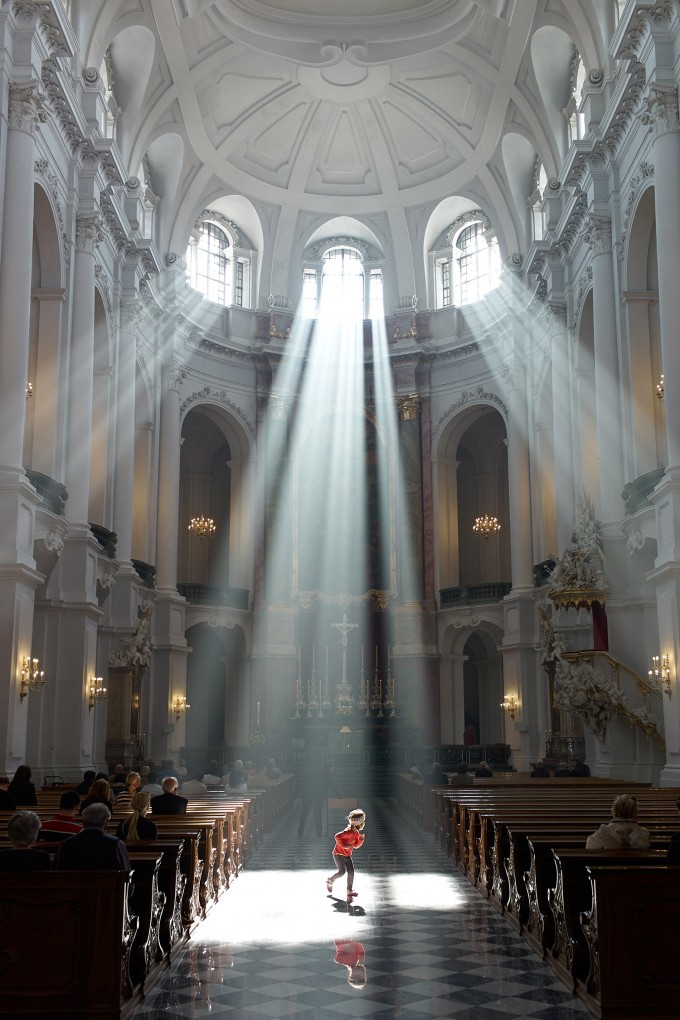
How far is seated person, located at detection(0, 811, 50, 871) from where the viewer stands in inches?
251

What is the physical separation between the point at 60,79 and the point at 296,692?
19.2m

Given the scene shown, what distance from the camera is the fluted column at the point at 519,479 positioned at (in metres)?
30.8

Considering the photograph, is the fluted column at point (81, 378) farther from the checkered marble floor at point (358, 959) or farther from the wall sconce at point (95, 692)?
the checkered marble floor at point (358, 959)

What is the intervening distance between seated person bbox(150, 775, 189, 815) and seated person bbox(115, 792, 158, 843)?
2.61m

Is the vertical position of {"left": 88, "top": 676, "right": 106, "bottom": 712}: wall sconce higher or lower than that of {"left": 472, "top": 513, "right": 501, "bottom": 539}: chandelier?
lower

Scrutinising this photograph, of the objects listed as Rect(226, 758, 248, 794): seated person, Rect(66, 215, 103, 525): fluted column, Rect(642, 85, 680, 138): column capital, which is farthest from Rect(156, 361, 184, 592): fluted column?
Rect(642, 85, 680, 138): column capital

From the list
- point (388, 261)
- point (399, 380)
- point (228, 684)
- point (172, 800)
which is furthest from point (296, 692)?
point (172, 800)

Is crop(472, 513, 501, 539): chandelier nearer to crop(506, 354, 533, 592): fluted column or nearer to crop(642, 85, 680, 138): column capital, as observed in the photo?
crop(506, 354, 533, 592): fluted column

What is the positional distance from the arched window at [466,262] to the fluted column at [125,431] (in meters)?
12.5

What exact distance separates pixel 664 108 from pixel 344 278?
19655mm

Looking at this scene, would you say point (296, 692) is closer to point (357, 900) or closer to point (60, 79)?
point (60, 79)

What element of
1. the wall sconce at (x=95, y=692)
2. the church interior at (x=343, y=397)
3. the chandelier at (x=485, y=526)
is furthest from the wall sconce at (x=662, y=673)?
the chandelier at (x=485, y=526)

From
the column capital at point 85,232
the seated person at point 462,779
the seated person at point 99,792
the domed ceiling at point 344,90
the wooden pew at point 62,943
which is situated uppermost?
the domed ceiling at point 344,90

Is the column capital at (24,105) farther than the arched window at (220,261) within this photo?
No
